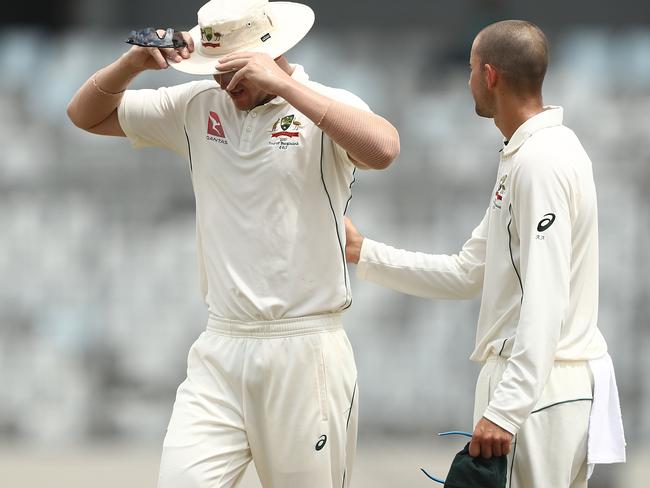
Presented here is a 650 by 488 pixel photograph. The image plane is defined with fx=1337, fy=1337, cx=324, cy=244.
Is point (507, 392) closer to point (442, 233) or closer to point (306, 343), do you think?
point (306, 343)

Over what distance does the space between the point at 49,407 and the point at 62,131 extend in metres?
1.42

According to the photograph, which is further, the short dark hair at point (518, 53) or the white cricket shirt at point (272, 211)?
the white cricket shirt at point (272, 211)

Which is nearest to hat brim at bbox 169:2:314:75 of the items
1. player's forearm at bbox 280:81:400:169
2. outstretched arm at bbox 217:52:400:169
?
outstretched arm at bbox 217:52:400:169

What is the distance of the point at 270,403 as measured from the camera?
363 cm

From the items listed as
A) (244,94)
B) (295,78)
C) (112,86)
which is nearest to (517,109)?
(295,78)

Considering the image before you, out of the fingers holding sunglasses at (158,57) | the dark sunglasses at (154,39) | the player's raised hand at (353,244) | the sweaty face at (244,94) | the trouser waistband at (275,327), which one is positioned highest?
the dark sunglasses at (154,39)

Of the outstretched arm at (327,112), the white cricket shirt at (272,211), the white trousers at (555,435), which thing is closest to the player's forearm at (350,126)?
the outstretched arm at (327,112)

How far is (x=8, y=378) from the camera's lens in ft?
22.5

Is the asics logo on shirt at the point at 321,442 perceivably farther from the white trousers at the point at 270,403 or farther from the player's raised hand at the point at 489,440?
the player's raised hand at the point at 489,440

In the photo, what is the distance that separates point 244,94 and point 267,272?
496 millimetres

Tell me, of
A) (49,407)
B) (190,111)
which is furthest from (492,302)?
(49,407)

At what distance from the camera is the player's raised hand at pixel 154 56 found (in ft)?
12.2

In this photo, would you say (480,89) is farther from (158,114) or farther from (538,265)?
(158,114)

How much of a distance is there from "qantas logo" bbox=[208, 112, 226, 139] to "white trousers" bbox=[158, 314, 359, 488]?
53 cm
